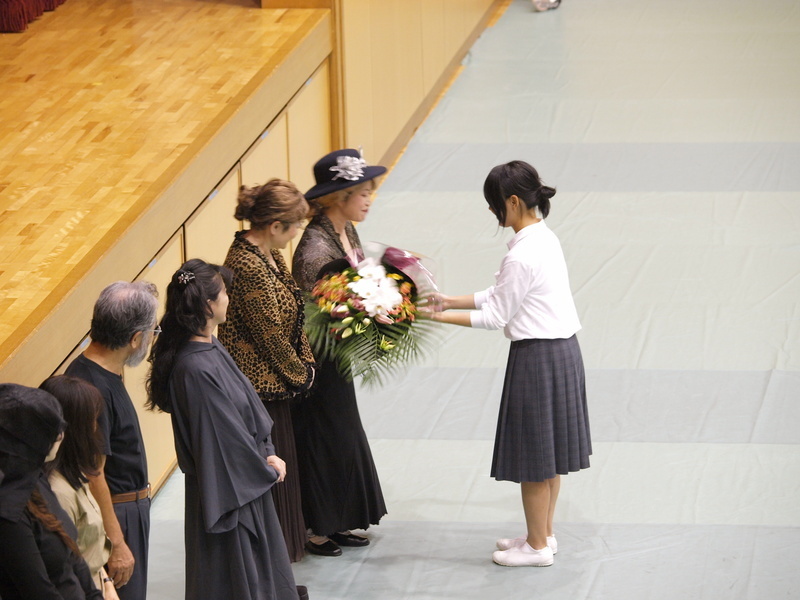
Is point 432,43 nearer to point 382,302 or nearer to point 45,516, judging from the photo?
point 382,302

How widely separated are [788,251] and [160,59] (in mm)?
3962

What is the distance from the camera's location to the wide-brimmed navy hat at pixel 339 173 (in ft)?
15.0

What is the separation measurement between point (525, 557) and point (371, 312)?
3.84 feet

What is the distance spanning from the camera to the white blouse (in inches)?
171

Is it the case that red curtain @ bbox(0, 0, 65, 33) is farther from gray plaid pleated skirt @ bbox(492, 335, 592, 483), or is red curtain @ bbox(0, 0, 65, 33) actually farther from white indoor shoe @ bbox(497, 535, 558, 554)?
white indoor shoe @ bbox(497, 535, 558, 554)

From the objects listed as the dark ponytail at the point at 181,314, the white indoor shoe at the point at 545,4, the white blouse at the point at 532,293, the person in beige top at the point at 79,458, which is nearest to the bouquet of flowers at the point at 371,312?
the white blouse at the point at 532,293

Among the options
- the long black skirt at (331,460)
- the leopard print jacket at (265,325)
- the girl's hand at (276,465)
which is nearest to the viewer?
the girl's hand at (276,465)

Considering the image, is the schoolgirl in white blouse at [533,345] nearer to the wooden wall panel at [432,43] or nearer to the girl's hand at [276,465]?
the girl's hand at [276,465]

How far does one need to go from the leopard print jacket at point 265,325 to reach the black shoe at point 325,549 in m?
0.75

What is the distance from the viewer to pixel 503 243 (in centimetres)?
772

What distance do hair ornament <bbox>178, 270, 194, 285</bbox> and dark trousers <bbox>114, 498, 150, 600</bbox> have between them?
2.21ft

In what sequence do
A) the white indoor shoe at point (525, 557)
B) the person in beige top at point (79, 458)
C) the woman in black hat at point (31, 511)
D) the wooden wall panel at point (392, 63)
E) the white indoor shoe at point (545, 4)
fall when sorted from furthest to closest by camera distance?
1. the white indoor shoe at point (545, 4)
2. the wooden wall panel at point (392, 63)
3. the white indoor shoe at point (525, 557)
4. the person in beige top at point (79, 458)
5. the woman in black hat at point (31, 511)

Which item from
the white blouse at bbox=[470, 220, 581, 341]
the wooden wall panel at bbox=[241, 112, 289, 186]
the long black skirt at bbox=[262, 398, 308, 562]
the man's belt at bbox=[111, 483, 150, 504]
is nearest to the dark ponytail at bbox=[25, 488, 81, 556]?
the man's belt at bbox=[111, 483, 150, 504]

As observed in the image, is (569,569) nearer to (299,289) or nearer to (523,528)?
(523,528)
